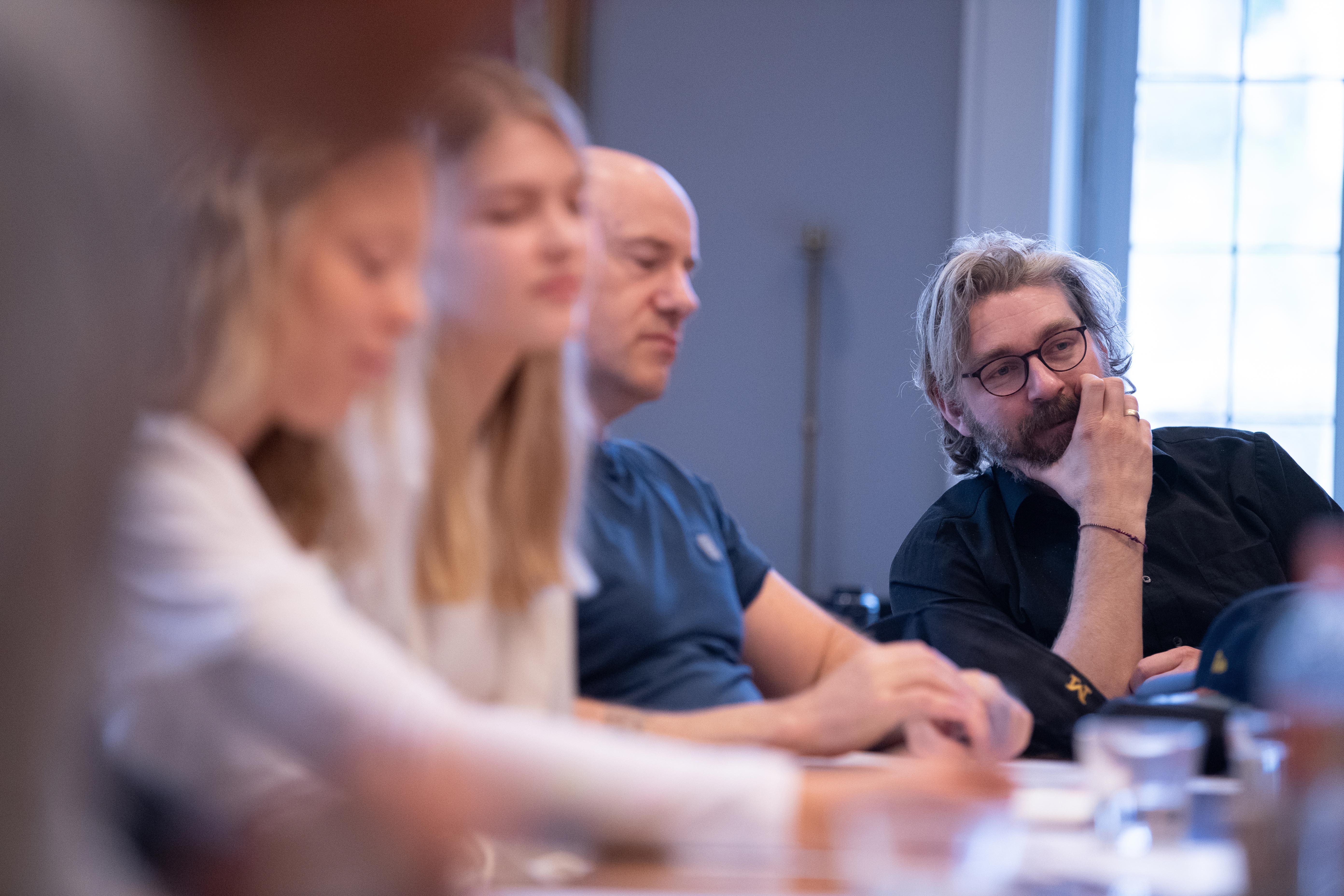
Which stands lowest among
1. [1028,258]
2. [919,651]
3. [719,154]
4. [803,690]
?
[803,690]

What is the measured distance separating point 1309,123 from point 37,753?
3003 mm

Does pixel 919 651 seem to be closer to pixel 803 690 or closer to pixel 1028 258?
pixel 803 690

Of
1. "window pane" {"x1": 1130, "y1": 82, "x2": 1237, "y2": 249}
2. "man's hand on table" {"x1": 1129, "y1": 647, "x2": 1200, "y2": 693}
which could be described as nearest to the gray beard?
"man's hand on table" {"x1": 1129, "y1": 647, "x2": 1200, "y2": 693}

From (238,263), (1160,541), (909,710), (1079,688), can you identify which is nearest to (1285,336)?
(1160,541)

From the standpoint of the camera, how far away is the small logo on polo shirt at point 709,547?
4.07 ft

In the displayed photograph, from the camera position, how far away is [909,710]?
1.03 meters

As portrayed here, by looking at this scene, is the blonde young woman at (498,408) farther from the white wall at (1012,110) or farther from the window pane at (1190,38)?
the window pane at (1190,38)

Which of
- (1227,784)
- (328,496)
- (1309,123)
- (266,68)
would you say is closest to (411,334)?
(328,496)

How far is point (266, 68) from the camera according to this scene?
562mm

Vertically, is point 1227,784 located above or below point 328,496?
below

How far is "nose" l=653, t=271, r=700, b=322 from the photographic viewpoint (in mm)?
1224

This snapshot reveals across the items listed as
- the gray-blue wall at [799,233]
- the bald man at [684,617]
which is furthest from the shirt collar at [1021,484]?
the gray-blue wall at [799,233]

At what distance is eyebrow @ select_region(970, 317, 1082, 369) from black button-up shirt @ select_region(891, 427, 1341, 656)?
0.18 metres

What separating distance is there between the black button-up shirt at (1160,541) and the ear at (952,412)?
0.14 m
